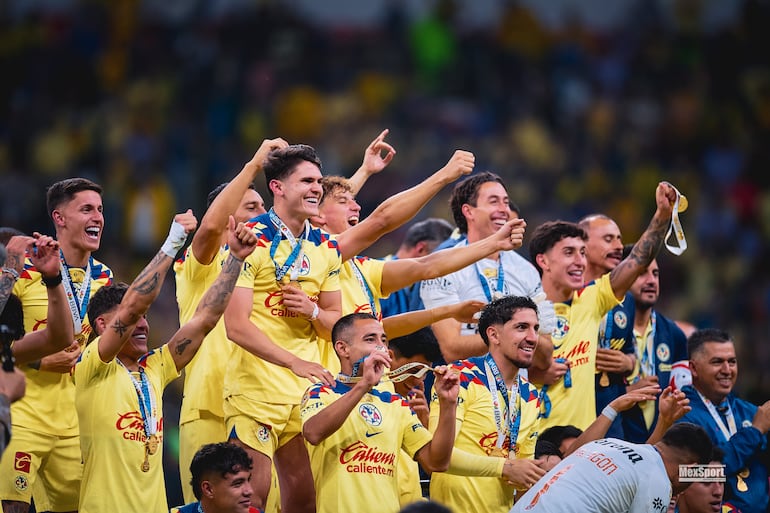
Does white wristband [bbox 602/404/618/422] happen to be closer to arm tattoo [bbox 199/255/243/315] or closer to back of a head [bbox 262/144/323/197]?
back of a head [bbox 262/144/323/197]

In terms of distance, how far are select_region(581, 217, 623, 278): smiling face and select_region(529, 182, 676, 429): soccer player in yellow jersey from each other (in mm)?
559

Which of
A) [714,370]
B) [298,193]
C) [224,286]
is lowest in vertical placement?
[714,370]

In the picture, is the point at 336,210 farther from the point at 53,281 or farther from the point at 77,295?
the point at 53,281

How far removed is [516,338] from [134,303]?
93.2 inches

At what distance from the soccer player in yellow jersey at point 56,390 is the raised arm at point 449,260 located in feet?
6.34

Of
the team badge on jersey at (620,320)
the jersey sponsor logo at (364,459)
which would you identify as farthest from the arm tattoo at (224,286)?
the team badge on jersey at (620,320)

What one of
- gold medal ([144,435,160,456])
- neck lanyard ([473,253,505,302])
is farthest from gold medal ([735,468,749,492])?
gold medal ([144,435,160,456])

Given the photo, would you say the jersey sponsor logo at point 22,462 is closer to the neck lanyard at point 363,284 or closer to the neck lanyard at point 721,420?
the neck lanyard at point 363,284

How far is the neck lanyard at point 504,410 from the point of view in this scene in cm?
767

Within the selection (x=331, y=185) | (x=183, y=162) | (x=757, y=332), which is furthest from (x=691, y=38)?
(x=331, y=185)

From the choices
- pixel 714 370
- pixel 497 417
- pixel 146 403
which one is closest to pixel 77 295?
pixel 146 403

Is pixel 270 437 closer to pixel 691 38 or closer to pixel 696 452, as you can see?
pixel 696 452

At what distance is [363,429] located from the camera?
7098 mm

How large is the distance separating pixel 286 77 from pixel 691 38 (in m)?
6.37
